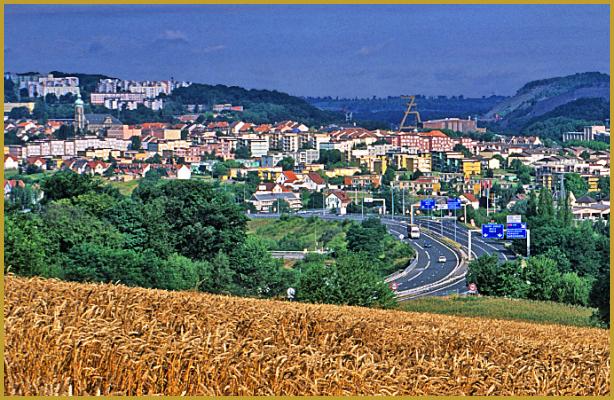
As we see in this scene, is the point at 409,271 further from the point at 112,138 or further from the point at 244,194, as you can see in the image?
the point at 112,138

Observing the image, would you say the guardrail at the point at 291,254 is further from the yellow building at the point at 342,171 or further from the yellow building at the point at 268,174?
the yellow building at the point at 342,171

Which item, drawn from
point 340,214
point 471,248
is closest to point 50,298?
point 471,248

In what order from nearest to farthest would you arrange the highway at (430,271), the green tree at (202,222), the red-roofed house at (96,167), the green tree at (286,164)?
the green tree at (202,222)
the highway at (430,271)
the red-roofed house at (96,167)
the green tree at (286,164)

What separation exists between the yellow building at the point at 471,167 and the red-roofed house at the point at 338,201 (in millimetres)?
21832

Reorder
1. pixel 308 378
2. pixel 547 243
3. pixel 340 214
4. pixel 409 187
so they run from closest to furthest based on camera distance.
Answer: pixel 308 378 → pixel 547 243 → pixel 340 214 → pixel 409 187

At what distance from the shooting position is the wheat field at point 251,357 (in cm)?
542

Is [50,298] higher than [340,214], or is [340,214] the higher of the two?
[50,298]

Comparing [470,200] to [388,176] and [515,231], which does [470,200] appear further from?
[515,231]

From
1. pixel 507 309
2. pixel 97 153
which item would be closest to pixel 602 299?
pixel 507 309

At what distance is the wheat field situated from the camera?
5.42m

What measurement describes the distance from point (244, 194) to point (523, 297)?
54.5 metres

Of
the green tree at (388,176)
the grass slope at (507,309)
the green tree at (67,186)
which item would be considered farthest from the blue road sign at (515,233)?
the green tree at (388,176)

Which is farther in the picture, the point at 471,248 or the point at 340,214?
the point at 340,214

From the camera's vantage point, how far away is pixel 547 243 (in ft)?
169
